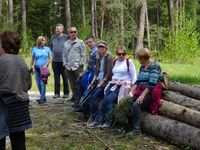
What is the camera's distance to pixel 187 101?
8281 millimetres

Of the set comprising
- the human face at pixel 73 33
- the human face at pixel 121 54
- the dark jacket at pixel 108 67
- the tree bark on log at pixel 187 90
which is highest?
the human face at pixel 73 33

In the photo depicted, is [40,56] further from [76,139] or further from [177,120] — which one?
[177,120]

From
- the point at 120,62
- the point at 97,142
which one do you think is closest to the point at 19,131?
the point at 97,142

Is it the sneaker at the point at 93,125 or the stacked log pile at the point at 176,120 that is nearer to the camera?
the stacked log pile at the point at 176,120

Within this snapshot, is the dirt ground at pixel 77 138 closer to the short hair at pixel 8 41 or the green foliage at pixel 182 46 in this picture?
the short hair at pixel 8 41

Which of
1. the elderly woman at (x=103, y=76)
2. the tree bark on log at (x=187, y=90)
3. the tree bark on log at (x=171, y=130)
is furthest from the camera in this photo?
the elderly woman at (x=103, y=76)

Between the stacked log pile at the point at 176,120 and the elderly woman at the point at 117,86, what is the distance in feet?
1.85

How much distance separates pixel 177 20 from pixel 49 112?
18.4 meters

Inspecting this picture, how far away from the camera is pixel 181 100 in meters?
8.36

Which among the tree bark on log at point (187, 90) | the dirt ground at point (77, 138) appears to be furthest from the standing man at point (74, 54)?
the tree bark on log at point (187, 90)

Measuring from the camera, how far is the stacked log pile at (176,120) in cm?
706

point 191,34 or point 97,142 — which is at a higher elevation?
point 191,34

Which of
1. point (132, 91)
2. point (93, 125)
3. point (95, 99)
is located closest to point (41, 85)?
point (95, 99)

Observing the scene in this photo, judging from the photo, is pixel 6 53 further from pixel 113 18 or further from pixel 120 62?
pixel 113 18
